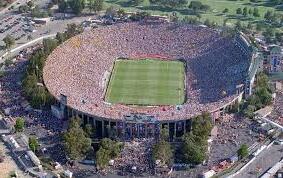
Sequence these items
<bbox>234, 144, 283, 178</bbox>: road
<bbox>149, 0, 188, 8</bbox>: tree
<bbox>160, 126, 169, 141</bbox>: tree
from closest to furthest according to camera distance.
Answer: <bbox>234, 144, 283, 178</bbox>: road → <bbox>160, 126, 169, 141</bbox>: tree → <bbox>149, 0, 188, 8</bbox>: tree

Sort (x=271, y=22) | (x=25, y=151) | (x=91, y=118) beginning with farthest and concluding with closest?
(x=271, y=22), (x=91, y=118), (x=25, y=151)

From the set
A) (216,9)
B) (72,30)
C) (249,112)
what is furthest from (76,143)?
(216,9)

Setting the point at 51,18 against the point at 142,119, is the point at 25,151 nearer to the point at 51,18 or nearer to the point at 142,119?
the point at 142,119

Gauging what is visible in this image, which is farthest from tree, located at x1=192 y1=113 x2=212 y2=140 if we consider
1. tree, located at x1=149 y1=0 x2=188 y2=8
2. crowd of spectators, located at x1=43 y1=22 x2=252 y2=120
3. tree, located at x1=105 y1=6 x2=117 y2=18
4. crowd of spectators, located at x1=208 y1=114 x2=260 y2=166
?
tree, located at x1=149 y1=0 x2=188 y2=8

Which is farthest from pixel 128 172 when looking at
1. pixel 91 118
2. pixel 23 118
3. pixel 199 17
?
pixel 199 17

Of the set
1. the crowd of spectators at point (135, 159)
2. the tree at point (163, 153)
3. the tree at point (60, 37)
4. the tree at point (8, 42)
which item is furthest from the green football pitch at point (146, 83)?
the tree at point (8, 42)

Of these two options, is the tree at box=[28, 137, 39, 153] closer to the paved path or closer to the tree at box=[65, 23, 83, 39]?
the paved path
